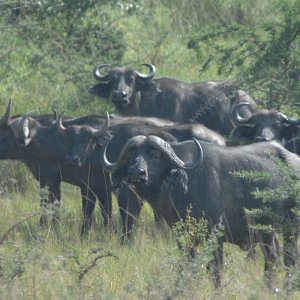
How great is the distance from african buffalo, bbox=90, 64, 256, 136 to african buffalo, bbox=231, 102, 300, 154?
8.53 ft

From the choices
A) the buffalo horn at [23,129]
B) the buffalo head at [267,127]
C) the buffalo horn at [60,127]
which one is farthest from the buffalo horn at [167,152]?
the buffalo horn at [23,129]

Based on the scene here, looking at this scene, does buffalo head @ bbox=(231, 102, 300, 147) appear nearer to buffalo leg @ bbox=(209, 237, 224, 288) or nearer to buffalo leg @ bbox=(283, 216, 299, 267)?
buffalo leg @ bbox=(283, 216, 299, 267)

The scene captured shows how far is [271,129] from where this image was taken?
1368 cm

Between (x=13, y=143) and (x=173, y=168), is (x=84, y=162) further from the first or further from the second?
(x=173, y=168)

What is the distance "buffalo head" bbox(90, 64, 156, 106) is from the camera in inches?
649

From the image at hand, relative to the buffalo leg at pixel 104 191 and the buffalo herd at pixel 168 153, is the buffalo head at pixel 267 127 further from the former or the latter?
the buffalo leg at pixel 104 191

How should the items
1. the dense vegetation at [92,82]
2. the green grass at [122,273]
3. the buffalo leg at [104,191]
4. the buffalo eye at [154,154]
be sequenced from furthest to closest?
the buffalo leg at [104,191] → the buffalo eye at [154,154] → the dense vegetation at [92,82] → the green grass at [122,273]

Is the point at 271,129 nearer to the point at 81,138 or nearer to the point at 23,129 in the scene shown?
the point at 81,138

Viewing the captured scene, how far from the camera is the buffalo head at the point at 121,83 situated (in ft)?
54.1

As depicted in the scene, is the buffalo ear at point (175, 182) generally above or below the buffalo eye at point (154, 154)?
below

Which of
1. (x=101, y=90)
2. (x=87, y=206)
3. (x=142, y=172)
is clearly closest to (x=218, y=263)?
(x=142, y=172)

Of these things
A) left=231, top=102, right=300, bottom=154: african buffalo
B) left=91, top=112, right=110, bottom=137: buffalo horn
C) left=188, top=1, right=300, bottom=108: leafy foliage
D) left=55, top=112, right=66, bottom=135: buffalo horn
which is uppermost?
left=188, top=1, right=300, bottom=108: leafy foliage

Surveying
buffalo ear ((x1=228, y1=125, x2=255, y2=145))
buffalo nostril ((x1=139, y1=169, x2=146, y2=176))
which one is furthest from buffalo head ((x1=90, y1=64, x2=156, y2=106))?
buffalo nostril ((x1=139, y1=169, x2=146, y2=176))

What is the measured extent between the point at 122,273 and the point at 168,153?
50.4 inches
